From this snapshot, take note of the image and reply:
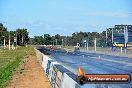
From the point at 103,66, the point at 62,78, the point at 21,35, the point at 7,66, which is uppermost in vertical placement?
the point at 21,35

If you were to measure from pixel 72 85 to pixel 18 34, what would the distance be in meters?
164

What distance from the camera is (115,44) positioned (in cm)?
11706

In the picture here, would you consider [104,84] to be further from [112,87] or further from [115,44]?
[115,44]

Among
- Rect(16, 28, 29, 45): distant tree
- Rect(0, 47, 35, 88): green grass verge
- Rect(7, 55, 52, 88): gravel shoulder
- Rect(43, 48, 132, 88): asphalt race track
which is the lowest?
Rect(43, 48, 132, 88): asphalt race track

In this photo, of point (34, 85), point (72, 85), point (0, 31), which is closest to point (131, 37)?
point (0, 31)

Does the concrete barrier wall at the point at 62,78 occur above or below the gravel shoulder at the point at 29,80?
above

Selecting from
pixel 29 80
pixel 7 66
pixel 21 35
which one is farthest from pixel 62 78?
pixel 21 35

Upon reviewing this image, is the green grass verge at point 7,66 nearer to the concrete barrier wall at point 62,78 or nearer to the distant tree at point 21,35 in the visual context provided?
the concrete barrier wall at point 62,78

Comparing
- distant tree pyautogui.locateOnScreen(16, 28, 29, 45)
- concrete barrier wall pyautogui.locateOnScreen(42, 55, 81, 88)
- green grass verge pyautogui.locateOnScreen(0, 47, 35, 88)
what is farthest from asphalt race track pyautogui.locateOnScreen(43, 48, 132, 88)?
distant tree pyautogui.locateOnScreen(16, 28, 29, 45)

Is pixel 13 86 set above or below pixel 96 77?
below

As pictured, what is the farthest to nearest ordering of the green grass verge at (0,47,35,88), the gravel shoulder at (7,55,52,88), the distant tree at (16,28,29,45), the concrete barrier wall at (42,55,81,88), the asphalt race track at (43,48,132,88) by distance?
the distant tree at (16,28,29,45)
the asphalt race track at (43,48,132,88)
the green grass verge at (0,47,35,88)
the gravel shoulder at (7,55,52,88)
the concrete barrier wall at (42,55,81,88)

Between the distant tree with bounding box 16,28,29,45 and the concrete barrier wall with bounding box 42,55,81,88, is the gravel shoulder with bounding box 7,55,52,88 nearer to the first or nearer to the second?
the concrete barrier wall with bounding box 42,55,81,88

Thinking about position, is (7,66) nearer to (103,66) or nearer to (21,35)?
(103,66)

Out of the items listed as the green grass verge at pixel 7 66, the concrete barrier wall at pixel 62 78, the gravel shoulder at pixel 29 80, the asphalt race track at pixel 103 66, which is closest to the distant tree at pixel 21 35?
the green grass verge at pixel 7 66
